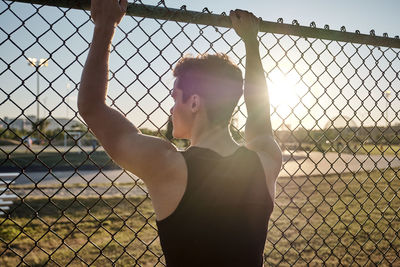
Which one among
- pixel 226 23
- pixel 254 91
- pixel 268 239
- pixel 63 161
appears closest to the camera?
pixel 254 91

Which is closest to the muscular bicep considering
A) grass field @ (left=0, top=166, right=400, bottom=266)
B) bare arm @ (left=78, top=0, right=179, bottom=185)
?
bare arm @ (left=78, top=0, right=179, bottom=185)

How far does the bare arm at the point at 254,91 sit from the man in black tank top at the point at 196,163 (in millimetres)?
232

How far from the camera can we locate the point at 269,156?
1.82m

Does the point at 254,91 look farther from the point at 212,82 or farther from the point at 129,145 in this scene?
the point at 129,145

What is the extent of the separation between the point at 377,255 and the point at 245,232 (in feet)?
15.6

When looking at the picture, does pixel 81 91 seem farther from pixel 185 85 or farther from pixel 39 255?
pixel 39 255

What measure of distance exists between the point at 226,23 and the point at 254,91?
558 millimetres

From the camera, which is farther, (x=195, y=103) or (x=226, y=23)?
(x=226, y=23)

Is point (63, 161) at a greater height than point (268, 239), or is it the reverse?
point (63, 161)

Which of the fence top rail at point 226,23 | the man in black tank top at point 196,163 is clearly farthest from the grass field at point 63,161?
the fence top rail at point 226,23

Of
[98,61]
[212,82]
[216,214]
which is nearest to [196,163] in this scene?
[216,214]

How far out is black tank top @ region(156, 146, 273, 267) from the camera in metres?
1.50

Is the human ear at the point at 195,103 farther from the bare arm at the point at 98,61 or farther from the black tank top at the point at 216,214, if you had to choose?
the bare arm at the point at 98,61

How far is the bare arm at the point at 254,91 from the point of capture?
1.99 metres
